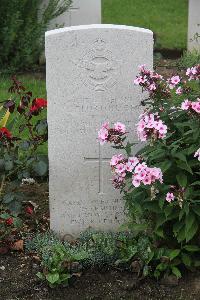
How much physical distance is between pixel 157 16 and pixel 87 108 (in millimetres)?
8863

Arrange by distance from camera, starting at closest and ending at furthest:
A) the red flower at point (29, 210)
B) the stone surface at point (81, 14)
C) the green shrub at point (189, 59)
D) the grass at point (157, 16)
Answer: the red flower at point (29, 210), the green shrub at point (189, 59), the stone surface at point (81, 14), the grass at point (157, 16)

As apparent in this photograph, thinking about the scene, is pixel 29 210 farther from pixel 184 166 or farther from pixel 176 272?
pixel 184 166

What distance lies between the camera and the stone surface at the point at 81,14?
991 centimetres

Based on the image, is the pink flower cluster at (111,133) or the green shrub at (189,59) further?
the green shrub at (189,59)

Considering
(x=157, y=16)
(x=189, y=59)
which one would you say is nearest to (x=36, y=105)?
(x=189, y=59)

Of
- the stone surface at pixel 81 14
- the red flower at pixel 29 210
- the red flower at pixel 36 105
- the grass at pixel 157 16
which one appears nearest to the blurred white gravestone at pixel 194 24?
the grass at pixel 157 16

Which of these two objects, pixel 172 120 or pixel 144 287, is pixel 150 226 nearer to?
pixel 144 287

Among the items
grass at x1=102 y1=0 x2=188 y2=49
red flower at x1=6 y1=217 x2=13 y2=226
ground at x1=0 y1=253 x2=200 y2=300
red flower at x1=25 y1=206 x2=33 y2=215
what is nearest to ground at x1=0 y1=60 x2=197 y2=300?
ground at x1=0 y1=253 x2=200 y2=300

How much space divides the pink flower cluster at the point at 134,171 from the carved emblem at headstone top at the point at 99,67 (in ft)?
2.05

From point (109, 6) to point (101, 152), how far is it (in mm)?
9486

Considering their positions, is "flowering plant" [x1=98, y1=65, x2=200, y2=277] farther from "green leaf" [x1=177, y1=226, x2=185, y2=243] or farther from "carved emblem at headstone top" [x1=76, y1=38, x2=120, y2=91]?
"carved emblem at headstone top" [x1=76, y1=38, x2=120, y2=91]

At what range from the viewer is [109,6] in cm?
1382

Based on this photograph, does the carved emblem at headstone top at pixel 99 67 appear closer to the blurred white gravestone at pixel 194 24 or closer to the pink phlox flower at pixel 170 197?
the pink phlox flower at pixel 170 197

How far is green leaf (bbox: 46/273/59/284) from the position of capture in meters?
4.27
